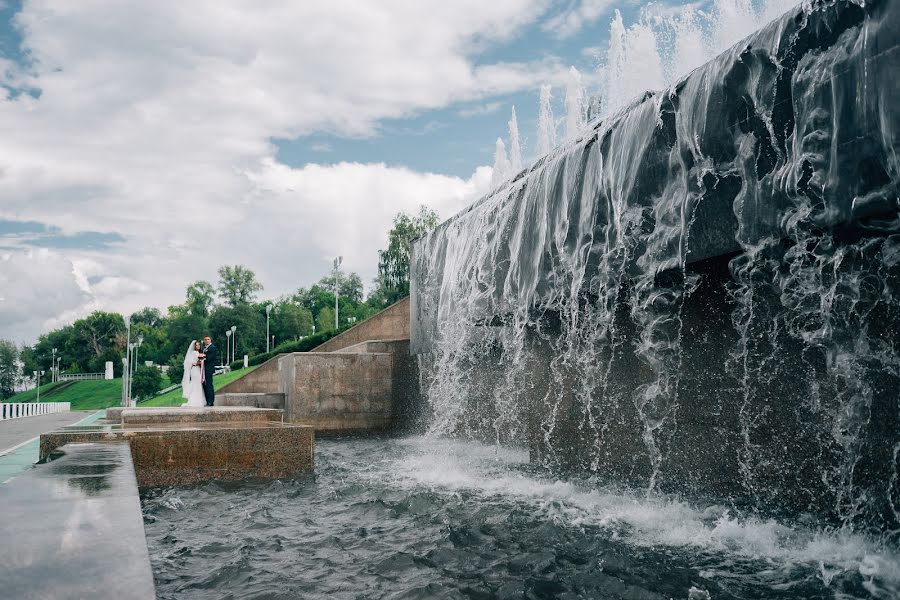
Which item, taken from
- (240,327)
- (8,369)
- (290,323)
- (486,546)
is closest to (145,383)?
(240,327)

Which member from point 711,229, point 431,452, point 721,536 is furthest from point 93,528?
point 431,452

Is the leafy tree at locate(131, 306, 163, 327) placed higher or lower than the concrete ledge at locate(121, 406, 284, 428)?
higher

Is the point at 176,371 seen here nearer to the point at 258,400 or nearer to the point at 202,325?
the point at 202,325

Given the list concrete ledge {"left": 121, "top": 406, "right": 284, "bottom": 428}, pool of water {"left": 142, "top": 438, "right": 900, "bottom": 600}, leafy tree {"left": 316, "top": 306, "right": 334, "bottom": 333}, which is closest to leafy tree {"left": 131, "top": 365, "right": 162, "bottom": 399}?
leafy tree {"left": 316, "top": 306, "right": 334, "bottom": 333}

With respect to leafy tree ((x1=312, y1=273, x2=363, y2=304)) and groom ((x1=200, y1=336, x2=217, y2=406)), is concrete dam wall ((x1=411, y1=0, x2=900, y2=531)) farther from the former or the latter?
leafy tree ((x1=312, y1=273, x2=363, y2=304))

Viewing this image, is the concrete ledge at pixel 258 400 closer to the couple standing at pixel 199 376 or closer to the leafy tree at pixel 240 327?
the couple standing at pixel 199 376

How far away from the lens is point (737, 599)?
3.83 meters

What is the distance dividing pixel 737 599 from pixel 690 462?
9.03ft

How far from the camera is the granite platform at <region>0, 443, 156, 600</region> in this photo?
7.25 feet

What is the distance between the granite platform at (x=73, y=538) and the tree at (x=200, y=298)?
9770 cm

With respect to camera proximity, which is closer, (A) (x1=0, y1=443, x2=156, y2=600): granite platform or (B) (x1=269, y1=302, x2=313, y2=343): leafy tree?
(A) (x1=0, y1=443, x2=156, y2=600): granite platform

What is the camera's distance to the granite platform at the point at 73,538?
2.21 metres

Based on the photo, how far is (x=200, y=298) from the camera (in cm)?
9825

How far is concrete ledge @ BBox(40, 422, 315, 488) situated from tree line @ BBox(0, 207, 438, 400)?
49821 millimetres
